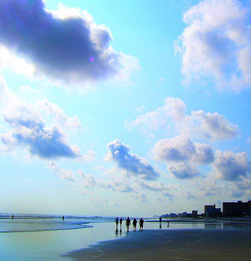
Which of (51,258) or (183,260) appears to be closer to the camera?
(183,260)

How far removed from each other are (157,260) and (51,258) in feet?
21.8

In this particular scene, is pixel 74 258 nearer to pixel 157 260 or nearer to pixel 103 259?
pixel 103 259

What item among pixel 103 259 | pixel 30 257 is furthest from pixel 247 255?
pixel 30 257

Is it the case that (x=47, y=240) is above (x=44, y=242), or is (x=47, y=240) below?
below

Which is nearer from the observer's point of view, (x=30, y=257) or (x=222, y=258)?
(x=222, y=258)

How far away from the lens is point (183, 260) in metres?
17.8

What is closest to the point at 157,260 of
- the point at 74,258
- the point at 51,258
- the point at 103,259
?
the point at 103,259

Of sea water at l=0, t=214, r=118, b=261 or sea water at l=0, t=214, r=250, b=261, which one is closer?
sea water at l=0, t=214, r=118, b=261

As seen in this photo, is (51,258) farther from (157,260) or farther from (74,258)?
(157,260)

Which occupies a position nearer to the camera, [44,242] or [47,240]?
[44,242]

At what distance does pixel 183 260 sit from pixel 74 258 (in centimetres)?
676

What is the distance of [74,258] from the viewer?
1941 centimetres

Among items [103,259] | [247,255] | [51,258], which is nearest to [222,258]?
[247,255]

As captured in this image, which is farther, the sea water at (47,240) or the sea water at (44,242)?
the sea water at (47,240)
